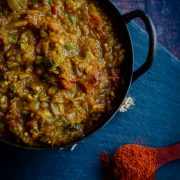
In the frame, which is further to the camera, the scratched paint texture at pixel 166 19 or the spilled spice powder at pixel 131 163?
the scratched paint texture at pixel 166 19

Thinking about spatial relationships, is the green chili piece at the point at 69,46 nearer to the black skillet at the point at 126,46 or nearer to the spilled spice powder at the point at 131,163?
the black skillet at the point at 126,46

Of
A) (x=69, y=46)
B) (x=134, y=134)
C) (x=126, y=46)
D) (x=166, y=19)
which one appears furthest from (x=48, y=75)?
(x=166, y=19)

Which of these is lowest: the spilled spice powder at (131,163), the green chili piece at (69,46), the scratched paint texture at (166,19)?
the spilled spice powder at (131,163)

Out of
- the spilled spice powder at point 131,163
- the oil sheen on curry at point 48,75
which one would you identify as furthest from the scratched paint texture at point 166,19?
the oil sheen on curry at point 48,75

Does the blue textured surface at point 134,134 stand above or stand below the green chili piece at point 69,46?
below

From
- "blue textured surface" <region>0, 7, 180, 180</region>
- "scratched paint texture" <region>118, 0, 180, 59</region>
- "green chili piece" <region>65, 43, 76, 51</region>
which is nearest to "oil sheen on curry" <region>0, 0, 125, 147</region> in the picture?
"green chili piece" <region>65, 43, 76, 51</region>

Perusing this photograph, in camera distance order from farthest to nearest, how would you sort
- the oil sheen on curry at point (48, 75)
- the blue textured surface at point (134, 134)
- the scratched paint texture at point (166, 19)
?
the scratched paint texture at point (166, 19), the blue textured surface at point (134, 134), the oil sheen on curry at point (48, 75)

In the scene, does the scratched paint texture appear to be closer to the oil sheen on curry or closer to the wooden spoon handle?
the wooden spoon handle
